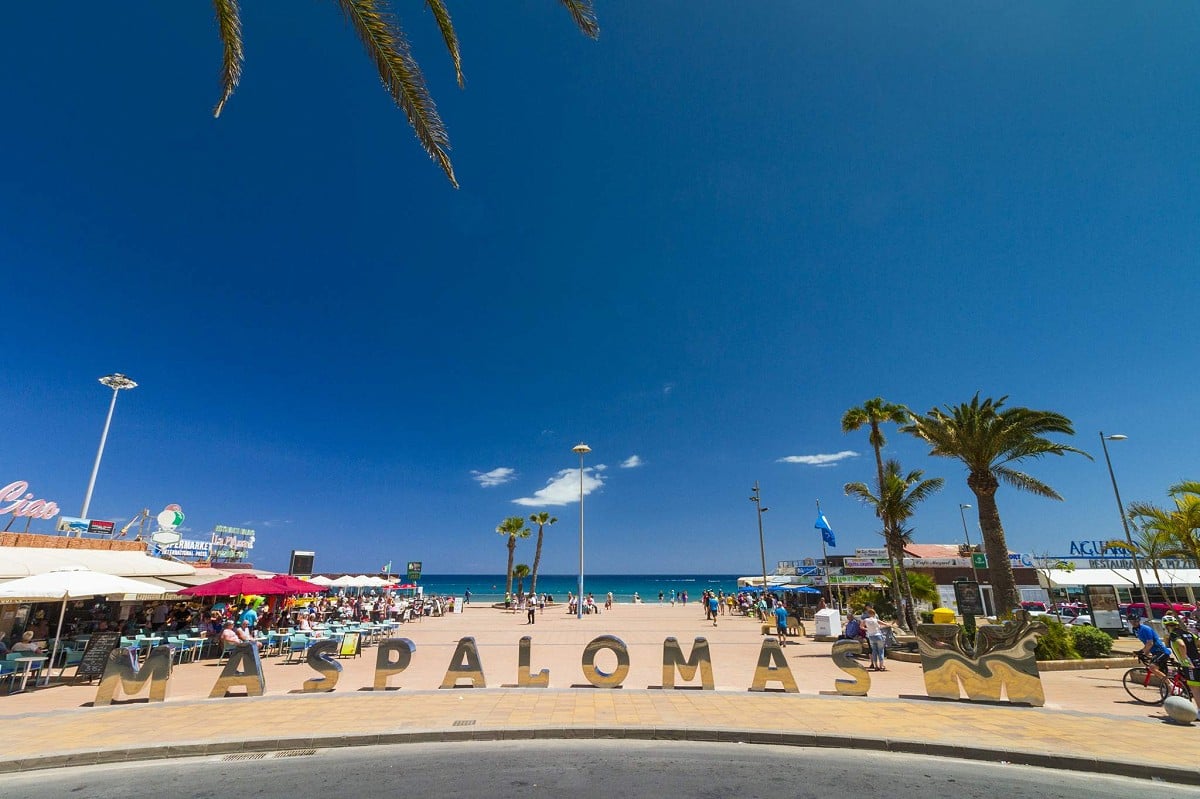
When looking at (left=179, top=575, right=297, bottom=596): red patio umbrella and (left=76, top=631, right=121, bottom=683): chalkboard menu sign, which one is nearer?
(left=76, top=631, right=121, bottom=683): chalkboard menu sign

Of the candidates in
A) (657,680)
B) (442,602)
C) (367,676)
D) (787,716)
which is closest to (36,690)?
(367,676)

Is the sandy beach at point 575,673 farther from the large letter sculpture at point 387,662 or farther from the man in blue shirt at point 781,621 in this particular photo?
the large letter sculpture at point 387,662

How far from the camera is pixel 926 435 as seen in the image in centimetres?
2117

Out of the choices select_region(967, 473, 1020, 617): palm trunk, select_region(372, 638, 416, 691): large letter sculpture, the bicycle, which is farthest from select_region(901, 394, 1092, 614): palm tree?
select_region(372, 638, 416, 691): large letter sculpture

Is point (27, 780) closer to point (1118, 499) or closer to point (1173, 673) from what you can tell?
point (1173, 673)

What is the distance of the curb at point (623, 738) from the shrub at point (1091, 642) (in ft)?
37.2

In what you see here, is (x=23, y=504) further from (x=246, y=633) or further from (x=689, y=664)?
(x=689, y=664)

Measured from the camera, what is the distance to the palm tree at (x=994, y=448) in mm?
18328

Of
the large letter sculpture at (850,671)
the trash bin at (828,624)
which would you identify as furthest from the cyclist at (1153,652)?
the trash bin at (828,624)

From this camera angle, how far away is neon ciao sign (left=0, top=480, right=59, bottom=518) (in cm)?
2444

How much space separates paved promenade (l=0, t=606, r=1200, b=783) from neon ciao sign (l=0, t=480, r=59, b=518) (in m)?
18.4

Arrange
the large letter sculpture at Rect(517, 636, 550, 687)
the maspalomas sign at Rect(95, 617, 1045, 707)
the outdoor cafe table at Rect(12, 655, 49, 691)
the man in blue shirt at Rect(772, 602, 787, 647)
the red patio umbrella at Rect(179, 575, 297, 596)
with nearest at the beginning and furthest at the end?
the maspalomas sign at Rect(95, 617, 1045, 707), the outdoor cafe table at Rect(12, 655, 49, 691), the large letter sculpture at Rect(517, 636, 550, 687), the red patio umbrella at Rect(179, 575, 297, 596), the man in blue shirt at Rect(772, 602, 787, 647)

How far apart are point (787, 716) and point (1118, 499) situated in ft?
95.2

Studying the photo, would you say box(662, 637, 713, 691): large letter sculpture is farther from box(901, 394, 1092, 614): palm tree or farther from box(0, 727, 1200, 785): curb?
box(901, 394, 1092, 614): palm tree
